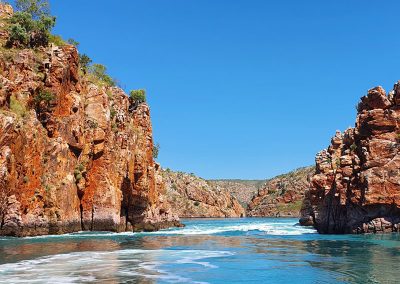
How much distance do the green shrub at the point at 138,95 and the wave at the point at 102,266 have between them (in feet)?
205

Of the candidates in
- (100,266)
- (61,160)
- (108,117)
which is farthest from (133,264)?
(108,117)

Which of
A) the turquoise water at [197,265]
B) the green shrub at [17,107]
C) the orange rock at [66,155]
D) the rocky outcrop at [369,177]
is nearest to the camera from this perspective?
the turquoise water at [197,265]

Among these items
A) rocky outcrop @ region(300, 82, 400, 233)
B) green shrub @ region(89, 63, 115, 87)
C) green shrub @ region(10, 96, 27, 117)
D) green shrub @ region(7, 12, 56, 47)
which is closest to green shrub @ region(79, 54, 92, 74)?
green shrub @ region(89, 63, 115, 87)

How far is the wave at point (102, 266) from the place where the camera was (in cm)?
2564

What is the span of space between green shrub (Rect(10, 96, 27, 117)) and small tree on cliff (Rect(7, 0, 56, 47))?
1233 cm

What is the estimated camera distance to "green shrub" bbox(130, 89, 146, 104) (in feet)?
330

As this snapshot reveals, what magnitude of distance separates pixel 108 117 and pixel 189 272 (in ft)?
182

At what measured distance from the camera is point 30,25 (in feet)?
244

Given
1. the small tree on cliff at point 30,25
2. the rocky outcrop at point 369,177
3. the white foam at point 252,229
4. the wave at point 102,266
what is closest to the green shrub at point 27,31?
the small tree on cliff at point 30,25

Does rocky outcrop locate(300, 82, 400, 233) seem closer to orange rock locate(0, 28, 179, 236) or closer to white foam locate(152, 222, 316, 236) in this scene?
white foam locate(152, 222, 316, 236)

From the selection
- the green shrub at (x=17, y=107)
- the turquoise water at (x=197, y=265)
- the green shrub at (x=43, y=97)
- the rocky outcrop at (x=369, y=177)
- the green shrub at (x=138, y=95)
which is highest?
the green shrub at (x=138, y=95)

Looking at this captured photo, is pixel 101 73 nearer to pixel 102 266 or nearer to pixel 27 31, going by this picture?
pixel 27 31

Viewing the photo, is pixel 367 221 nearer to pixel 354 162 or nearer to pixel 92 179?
pixel 354 162

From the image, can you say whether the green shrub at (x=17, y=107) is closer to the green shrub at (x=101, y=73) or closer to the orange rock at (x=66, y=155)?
the orange rock at (x=66, y=155)
